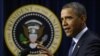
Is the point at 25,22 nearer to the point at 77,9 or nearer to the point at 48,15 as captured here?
the point at 48,15

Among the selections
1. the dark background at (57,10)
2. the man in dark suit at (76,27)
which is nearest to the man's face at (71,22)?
the man in dark suit at (76,27)

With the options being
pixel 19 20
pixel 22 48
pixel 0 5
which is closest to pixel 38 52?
pixel 22 48

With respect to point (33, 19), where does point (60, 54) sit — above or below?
below

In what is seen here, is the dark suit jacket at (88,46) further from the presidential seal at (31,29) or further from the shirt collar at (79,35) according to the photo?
the presidential seal at (31,29)

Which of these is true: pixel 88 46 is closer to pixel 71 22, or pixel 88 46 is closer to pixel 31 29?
pixel 71 22

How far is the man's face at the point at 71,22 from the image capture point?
5.03ft

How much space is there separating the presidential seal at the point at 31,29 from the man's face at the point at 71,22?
7.25ft

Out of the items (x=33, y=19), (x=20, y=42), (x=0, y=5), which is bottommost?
(x=20, y=42)

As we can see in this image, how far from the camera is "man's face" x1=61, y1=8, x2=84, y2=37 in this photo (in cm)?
153

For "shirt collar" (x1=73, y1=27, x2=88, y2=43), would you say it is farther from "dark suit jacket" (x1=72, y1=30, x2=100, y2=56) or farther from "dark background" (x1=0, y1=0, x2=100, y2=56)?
"dark background" (x1=0, y1=0, x2=100, y2=56)

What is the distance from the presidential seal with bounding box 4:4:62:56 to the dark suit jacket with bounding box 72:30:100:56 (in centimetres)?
225

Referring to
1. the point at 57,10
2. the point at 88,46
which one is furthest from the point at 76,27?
the point at 57,10

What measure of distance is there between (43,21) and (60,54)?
17.4 inches

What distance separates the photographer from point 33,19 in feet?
12.5
